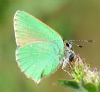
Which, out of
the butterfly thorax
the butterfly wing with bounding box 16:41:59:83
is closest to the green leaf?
the butterfly thorax

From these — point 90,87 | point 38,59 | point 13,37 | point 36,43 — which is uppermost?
point 13,37

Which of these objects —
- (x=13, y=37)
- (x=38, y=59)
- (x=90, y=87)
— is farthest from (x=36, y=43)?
(x=13, y=37)

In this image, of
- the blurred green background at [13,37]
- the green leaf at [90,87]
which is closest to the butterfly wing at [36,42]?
the green leaf at [90,87]

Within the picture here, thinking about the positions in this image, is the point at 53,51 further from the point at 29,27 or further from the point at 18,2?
the point at 18,2

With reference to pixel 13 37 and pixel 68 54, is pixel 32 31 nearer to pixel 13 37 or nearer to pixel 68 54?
pixel 68 54

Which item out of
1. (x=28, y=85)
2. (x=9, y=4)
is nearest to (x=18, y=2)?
(x=9, y=4)

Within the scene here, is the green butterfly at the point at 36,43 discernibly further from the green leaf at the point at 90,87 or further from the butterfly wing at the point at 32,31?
the green leaf at the point at 90,87

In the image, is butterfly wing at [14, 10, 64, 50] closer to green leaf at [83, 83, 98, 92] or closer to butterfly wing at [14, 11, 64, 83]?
butterfly wing at [14, 11, 64, 83]
